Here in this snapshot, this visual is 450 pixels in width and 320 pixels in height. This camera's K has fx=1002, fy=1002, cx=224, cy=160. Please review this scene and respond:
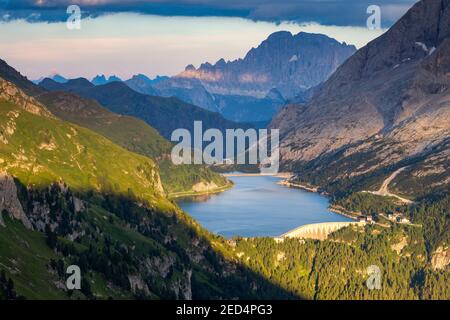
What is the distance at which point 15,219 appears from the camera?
199 metres

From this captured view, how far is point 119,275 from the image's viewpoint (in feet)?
639
